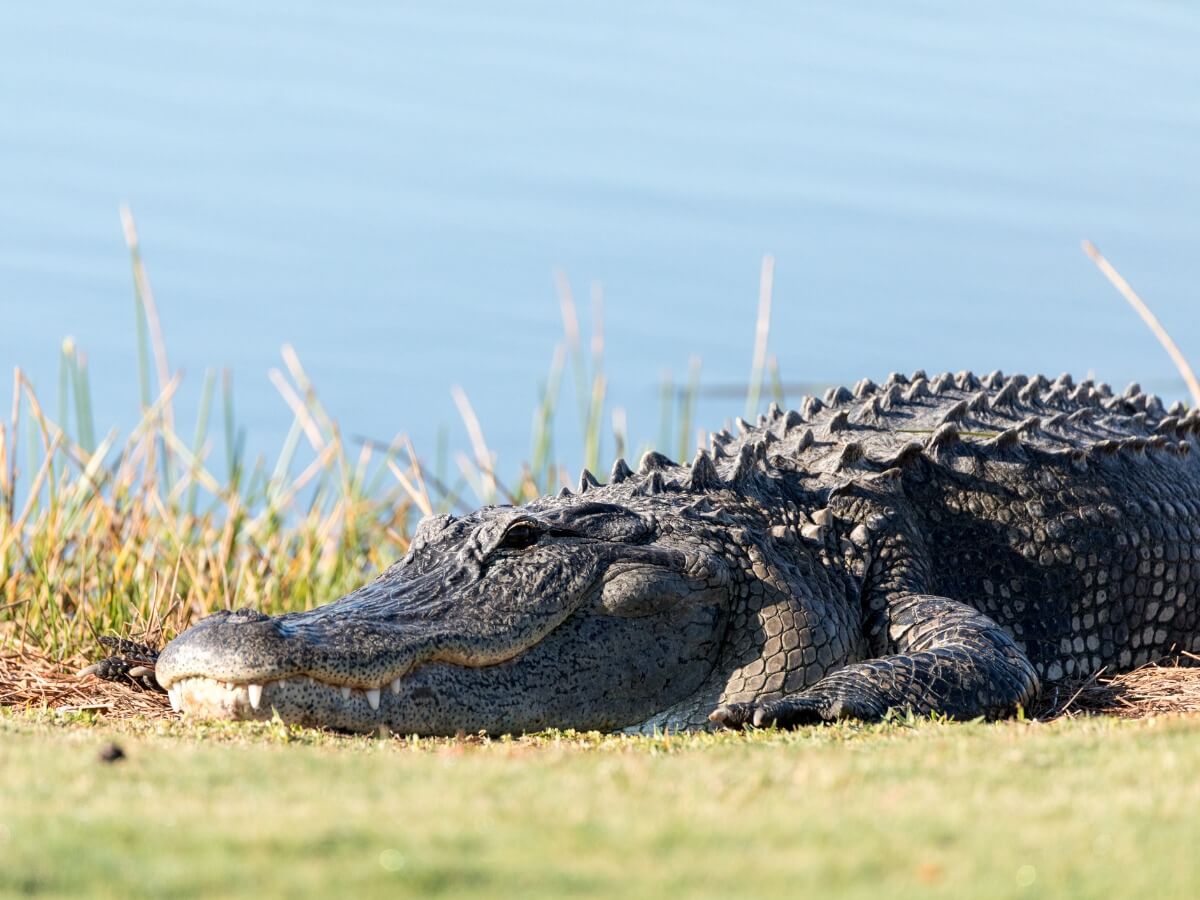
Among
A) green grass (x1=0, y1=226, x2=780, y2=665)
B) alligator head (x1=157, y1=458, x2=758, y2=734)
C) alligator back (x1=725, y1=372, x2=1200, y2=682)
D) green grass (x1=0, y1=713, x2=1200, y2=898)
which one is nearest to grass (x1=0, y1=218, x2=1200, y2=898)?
green grass (x1=0, y1=713, x2=1200, y2=898)

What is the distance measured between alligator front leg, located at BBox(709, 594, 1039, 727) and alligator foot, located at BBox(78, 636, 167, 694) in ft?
6.70

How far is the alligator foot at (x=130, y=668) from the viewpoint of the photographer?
5.93 meters

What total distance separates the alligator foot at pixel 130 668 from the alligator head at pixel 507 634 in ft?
3.25

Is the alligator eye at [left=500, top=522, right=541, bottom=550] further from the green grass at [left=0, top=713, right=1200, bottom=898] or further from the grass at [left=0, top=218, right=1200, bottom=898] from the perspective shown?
the green grass at [left=0, top=713, right=1200, bottom=898]

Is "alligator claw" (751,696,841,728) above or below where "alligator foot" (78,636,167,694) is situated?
above

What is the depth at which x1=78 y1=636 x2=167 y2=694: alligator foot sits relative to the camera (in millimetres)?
5926

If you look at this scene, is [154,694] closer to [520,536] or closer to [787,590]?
[520,536]

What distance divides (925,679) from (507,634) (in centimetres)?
134

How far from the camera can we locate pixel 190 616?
6.91 meters

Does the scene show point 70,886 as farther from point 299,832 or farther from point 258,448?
point 258,448

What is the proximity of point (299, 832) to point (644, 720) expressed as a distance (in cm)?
267

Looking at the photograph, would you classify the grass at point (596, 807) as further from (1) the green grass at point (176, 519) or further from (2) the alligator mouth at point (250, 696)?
(1) the green grass at point (176, 519)

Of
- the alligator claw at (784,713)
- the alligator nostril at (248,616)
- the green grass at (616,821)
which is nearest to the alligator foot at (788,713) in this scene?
the alligator claw at (784,713)

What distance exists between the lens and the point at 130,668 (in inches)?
235
